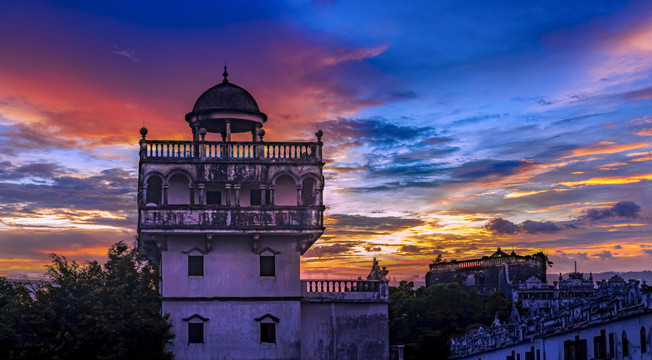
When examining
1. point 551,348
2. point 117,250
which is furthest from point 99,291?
point 551,348


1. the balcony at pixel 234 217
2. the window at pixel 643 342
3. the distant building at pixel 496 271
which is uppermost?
the balcony at pixel 234 217

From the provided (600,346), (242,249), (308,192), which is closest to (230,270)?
(242,249)

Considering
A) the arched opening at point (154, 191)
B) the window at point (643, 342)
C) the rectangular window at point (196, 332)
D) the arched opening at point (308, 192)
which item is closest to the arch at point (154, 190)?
the arched opening at point (154, 191)

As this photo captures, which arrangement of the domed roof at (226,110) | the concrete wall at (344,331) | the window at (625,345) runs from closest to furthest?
the window at (625,345), the concrete wall at (344,331), the domed roof at (226,110)

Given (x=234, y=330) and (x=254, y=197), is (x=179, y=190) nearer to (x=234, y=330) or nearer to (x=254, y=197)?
(x=254, y=197)

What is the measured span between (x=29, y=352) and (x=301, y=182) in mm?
16634

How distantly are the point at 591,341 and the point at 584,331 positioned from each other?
0.82 m

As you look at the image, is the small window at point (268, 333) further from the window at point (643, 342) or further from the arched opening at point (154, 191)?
the window at point (643, 342)

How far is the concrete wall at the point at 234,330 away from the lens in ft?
147

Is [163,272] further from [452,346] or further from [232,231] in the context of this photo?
[452,346]

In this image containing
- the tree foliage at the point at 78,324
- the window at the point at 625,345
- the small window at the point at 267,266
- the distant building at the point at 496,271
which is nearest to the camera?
the window at the point at 625,345

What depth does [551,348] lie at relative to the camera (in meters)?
42.8

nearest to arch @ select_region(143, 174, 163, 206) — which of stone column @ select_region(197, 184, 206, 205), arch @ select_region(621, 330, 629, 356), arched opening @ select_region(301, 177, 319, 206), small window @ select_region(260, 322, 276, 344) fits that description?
stone column @ select_region(197, 184, 206, 205)

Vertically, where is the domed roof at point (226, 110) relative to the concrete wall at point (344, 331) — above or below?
above
